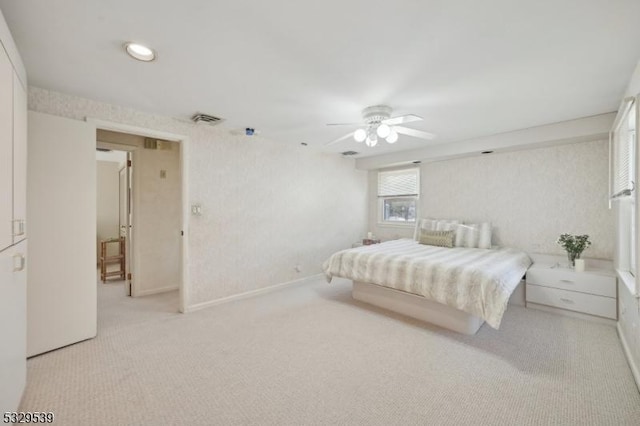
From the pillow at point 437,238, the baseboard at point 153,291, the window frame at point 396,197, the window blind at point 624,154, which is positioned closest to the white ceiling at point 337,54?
the window blind at point 624,154

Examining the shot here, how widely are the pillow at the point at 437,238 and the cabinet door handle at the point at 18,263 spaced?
4.57 meters

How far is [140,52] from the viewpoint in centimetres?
193

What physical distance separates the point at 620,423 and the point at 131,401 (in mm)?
3055

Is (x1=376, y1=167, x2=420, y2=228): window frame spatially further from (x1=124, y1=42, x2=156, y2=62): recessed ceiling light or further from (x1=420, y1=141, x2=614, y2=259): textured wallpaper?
(x1=124, y1=42, x2=156, y2=62): recessed ceiling light

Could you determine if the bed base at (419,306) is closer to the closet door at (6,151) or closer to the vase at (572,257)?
the vase at (572,257)

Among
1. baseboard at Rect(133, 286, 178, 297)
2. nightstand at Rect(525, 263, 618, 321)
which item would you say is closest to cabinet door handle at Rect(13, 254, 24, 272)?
baseboard at Rect(133, 286, 178, 297)

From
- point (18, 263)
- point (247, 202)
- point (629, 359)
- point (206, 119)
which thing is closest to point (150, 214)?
point (247, 202)

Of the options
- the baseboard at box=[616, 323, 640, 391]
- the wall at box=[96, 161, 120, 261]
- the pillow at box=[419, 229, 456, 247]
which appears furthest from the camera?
the wall at box=[96, 161, 120, 261]

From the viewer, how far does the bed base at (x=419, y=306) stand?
2.86 m

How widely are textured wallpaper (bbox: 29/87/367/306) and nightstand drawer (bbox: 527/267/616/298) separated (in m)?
3.13

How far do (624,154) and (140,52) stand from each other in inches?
166

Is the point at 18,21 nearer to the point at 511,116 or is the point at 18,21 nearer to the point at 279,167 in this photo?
the point at 279,167

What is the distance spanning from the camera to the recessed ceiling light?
1855mm

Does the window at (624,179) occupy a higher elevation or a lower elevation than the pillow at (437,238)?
higher
